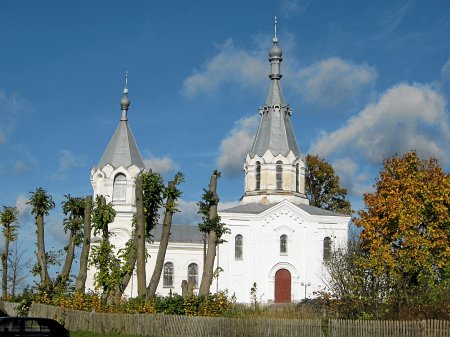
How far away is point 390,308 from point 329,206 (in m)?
36.8

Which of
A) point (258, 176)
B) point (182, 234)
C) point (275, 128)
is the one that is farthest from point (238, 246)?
point (182, 234)

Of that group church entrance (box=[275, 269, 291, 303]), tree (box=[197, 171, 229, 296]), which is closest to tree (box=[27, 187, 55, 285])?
tree (box=[197, 171, 229, 296])

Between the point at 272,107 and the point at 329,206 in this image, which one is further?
the point at 329,206

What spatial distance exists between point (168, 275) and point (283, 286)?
37.0 feet

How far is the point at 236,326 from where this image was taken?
22.9 metres

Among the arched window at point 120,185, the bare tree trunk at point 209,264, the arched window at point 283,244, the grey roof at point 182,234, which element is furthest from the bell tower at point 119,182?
the bare tree trunk at point 209,264

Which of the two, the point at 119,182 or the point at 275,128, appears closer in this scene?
the point at 275,128

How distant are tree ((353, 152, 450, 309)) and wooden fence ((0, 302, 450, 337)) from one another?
189 inches

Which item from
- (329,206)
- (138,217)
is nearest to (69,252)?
(138,217)

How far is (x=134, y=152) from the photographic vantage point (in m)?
58.2

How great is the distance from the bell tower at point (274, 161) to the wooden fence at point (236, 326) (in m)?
27.5

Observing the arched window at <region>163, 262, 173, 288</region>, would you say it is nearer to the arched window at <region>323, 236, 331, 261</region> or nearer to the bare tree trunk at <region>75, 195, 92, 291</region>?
the arched window at <region>323, 236, 331, 261</region>

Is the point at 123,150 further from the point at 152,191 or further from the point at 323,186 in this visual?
the point at 152,191

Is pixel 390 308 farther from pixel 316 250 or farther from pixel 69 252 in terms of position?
pixel 316 250
